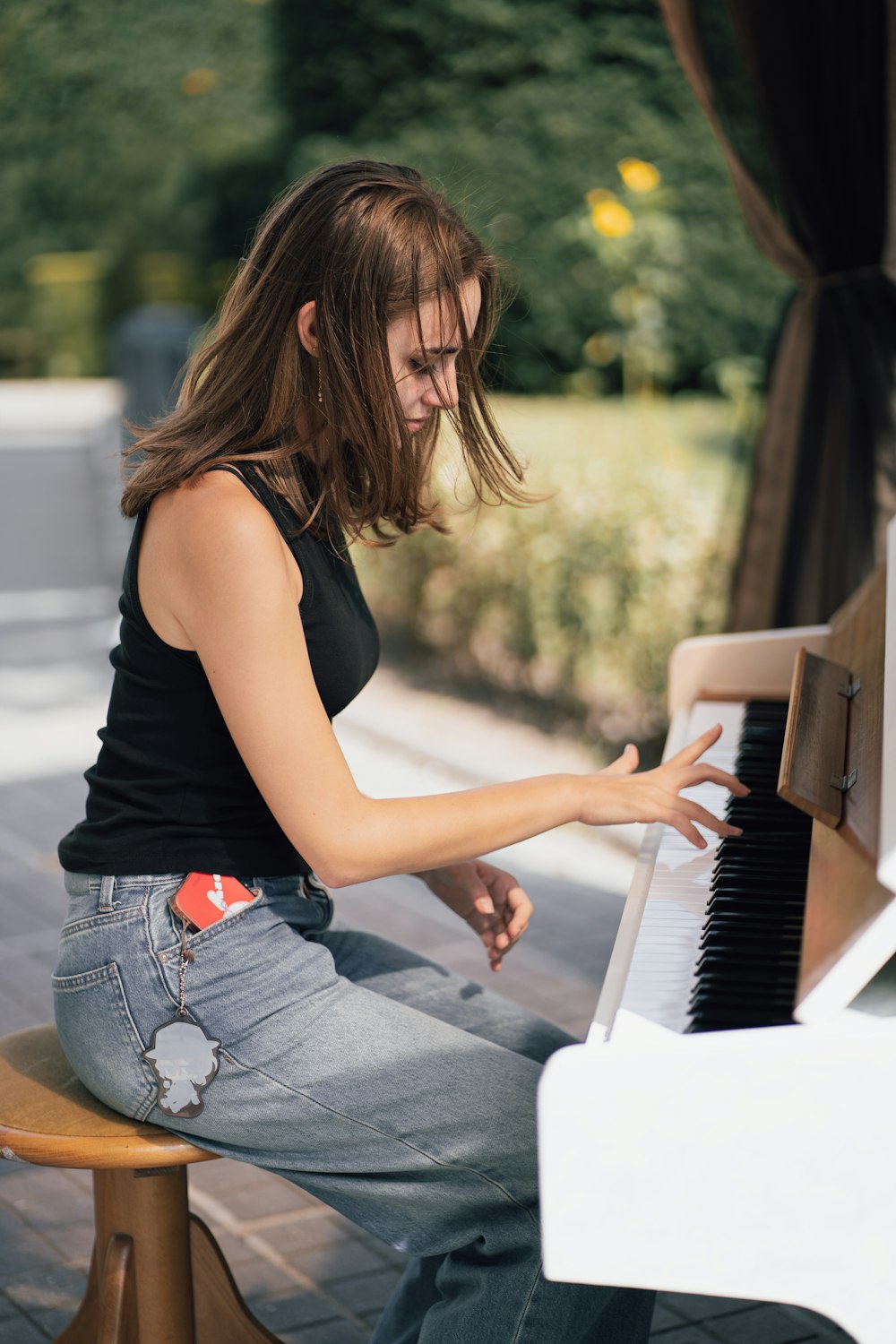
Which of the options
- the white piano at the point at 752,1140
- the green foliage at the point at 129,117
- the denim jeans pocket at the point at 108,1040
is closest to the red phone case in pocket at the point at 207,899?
the denim jeans pocket at the point at 108,1040

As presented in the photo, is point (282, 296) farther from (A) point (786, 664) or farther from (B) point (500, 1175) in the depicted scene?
(A) point (786, 664)

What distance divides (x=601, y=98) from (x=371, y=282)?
40.5ft

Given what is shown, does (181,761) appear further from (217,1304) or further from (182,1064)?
(217,1304)

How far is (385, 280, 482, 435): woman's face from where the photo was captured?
186 cm

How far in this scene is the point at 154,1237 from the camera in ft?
6.43

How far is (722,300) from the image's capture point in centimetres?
1321

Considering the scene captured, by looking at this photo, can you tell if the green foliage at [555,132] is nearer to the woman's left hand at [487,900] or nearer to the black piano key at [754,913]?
the woman's left hand at [487,900]

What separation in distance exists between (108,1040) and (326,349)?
86cm

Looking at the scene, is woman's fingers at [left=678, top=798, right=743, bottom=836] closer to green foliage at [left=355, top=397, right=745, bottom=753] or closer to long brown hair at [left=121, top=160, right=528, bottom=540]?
long brown hair at [left=121, top=160, right=528, bottom=540]

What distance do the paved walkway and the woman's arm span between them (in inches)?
47.5

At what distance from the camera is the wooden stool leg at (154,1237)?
195cm

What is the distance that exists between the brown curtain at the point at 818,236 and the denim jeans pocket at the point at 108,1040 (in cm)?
260

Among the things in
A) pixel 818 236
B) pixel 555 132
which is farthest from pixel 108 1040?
pixel 555 132

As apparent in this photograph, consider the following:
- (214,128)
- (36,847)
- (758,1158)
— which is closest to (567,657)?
(36,847)
